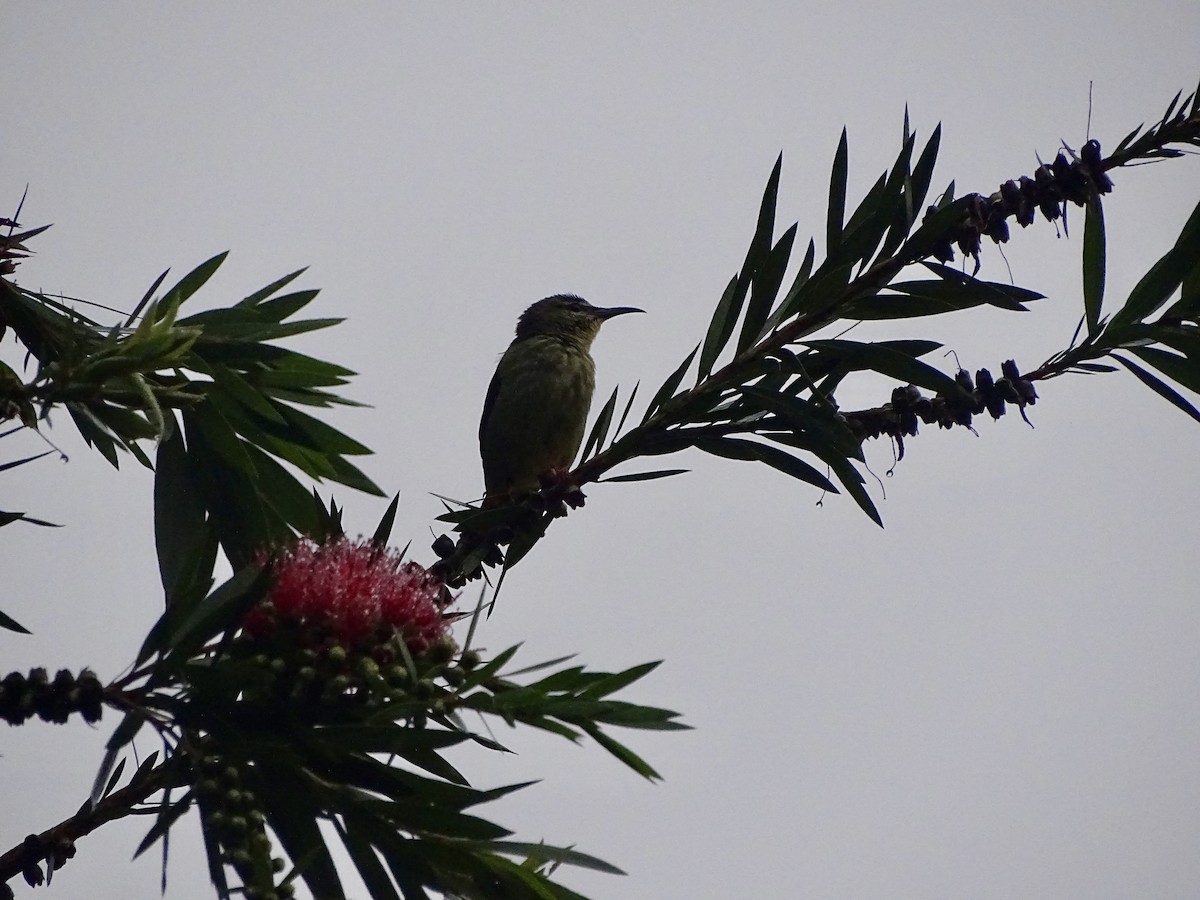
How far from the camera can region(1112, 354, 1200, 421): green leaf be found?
105 inches

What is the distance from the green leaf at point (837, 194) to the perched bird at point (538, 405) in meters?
3.13

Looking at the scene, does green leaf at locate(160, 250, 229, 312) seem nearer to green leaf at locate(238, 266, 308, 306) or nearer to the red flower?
green leaf at locate(238, 266, 308, 306)

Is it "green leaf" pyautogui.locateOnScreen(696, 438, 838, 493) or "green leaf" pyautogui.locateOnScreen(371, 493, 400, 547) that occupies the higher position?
"green leaf" pyautogui.locateOnScreen(696, 438, 838, 493)

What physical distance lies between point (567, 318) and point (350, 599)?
472 cm

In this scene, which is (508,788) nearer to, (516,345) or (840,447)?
(840,447)

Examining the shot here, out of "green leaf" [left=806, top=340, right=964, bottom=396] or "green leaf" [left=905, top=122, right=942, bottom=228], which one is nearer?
"green leaf" [left=806, top=340, right=964, bottom=396]

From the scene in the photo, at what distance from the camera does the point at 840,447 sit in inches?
104

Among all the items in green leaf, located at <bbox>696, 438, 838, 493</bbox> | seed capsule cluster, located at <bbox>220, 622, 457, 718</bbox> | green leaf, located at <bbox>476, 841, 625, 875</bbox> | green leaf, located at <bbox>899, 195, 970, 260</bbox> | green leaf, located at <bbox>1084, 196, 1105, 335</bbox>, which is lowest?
green leaf, located at <bbox>476, 841, 625, 875</bbox>

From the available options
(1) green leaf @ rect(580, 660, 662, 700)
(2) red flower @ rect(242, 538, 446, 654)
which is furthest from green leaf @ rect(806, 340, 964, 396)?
(2) red flower @ rect(242, 538, 446, 654)

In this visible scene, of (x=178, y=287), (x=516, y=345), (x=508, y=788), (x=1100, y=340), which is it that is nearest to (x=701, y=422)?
(x=1100, y=340)

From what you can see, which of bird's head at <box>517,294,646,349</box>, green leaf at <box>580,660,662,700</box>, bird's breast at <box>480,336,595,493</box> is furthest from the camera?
bird's head at <box>517,294,646,349</box>

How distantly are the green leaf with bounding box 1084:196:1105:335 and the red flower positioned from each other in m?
1.64

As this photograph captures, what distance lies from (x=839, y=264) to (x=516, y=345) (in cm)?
385

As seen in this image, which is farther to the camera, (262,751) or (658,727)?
(658,727)
